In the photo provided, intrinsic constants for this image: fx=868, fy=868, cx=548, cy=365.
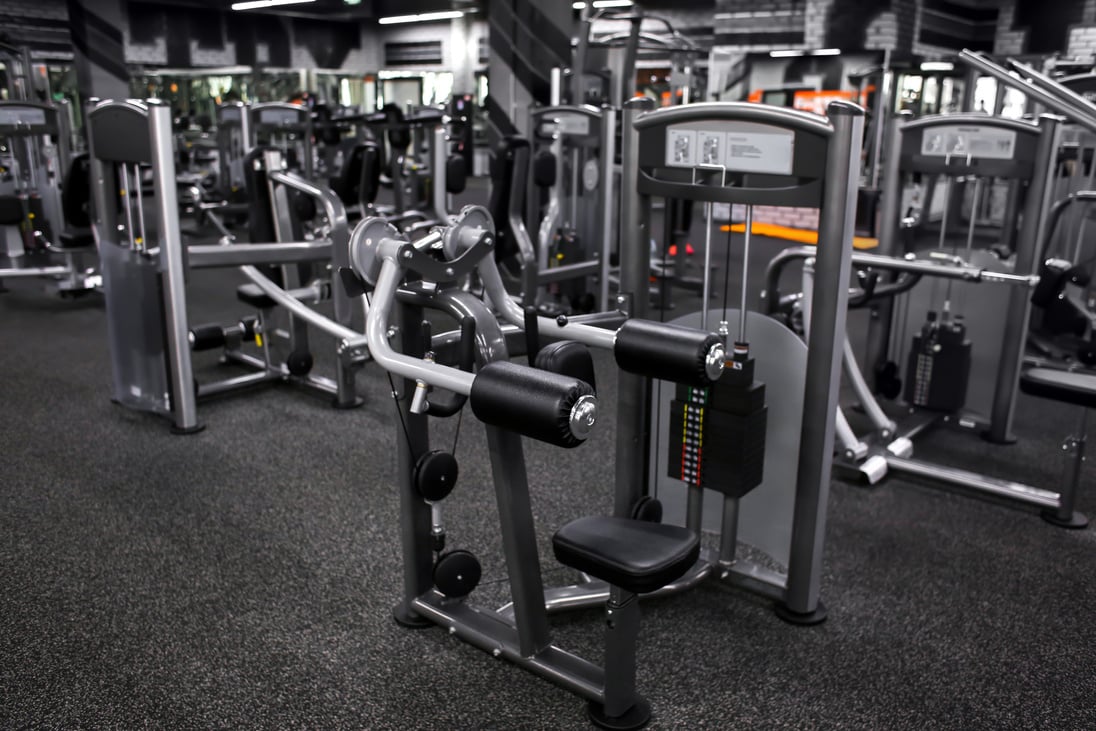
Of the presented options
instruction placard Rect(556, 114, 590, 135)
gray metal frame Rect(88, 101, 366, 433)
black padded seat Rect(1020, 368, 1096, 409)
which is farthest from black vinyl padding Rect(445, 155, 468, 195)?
black padded seat Rect(1020, 368, 1096, 409)

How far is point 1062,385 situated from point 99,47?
1413 centimetres

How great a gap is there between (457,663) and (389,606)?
0.37m

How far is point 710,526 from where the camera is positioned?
2.79 meters

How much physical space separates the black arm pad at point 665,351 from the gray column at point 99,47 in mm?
13321

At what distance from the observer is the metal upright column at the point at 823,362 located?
209 cm

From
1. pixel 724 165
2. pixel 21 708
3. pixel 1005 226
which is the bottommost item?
pixel 21 708

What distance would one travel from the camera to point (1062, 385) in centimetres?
288

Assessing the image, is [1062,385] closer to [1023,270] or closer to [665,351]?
[1023,270]

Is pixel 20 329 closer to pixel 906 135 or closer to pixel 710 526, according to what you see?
pixel 710 526

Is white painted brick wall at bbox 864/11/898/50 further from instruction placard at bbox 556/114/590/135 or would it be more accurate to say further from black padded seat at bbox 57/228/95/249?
black padded seat at bbox 57/228/95/249

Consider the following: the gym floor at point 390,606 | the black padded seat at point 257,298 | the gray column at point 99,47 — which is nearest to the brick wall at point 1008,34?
the gym floor at point 390,606

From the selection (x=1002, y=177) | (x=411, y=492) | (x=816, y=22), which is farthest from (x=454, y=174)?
(x=816, y=22)

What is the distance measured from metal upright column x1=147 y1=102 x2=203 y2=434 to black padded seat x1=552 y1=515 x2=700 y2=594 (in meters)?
2.61

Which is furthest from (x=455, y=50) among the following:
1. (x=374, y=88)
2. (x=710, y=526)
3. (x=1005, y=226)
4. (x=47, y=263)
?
(x=710, y=526)
